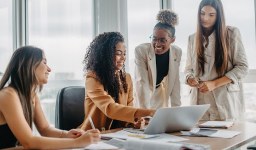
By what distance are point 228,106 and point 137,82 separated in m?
0.68

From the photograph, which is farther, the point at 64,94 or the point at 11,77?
the point at 64,94

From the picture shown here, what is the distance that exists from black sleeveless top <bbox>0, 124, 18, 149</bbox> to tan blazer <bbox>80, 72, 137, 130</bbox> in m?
0.44

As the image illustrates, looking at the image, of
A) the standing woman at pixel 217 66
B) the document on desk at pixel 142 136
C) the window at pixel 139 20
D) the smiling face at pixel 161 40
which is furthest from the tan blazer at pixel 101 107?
the window at pixel 139 20

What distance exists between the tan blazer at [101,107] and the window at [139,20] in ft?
4.15

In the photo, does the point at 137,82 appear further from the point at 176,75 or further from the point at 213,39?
the point at 213,39

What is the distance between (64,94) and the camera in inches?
83.4

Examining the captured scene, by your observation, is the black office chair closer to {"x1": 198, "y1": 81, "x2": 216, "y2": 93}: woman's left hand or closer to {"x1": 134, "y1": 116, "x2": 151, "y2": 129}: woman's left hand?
{"x1": 134, "y1": 116, "x2": 151, "y2": 129}: woman's left hand

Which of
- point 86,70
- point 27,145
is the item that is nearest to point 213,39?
point 86,70

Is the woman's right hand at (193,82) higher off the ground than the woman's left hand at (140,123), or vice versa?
the woman's right hand at (193,82)

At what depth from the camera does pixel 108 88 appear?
2088mm

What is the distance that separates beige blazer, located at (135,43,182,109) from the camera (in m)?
2.43

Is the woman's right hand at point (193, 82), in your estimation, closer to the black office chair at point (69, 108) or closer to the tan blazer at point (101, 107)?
the tan blazer at point (101, 107)

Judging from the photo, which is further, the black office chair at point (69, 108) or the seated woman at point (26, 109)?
the black office chair at point (69, 108)

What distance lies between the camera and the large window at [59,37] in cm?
306
